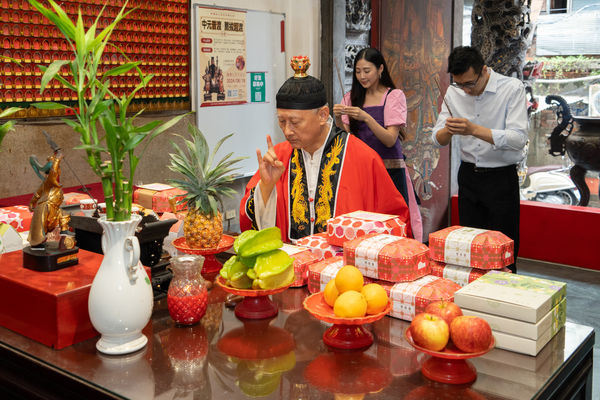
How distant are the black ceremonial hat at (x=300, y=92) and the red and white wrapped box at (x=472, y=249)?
929mm

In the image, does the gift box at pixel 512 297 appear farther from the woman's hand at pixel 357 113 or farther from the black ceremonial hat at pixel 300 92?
the woman's hand at pixel 357 113

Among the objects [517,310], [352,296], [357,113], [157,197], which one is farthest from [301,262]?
[357,113]

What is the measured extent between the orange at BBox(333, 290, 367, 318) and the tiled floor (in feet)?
7.52

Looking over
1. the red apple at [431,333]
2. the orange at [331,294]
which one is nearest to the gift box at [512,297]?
the red apple at [431,333]

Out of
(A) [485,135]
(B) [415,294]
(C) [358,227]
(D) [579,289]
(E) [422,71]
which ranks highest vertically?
(E) [422,71]

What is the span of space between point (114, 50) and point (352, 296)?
3.27 metres

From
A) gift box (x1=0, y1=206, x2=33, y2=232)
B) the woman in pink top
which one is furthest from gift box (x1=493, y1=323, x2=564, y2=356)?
the woman in pink top

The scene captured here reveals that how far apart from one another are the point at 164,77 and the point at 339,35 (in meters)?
1.91

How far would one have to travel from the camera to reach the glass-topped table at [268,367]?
143 cm

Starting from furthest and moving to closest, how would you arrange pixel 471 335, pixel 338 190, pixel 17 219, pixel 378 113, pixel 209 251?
pixel 378 113 < pixel 338 190 < pixel 17 219 < pixel 209 251 < pixel 471 335

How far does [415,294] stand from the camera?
1772 millimetres

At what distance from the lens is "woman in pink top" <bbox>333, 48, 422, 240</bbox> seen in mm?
4090

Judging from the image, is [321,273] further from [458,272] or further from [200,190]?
[200,190]

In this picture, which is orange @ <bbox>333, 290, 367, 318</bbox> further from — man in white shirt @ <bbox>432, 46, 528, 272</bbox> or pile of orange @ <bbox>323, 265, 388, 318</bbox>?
man in white shirt @ <bbox>432, 46, 528, 272</bbox>
